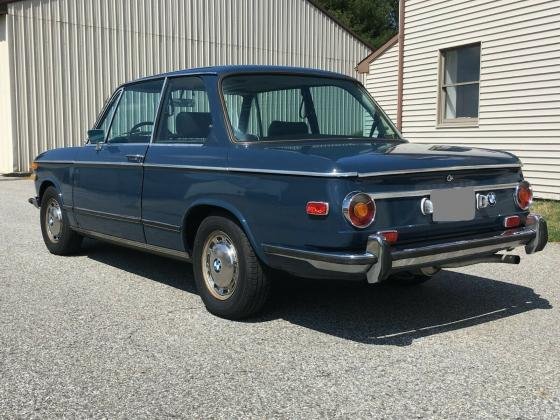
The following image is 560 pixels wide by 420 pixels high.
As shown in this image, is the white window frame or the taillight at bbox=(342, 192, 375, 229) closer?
the taillight at bbox=(342, 192, 375, 229)

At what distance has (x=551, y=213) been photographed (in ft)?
30.8

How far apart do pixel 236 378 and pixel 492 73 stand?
9.38 metres

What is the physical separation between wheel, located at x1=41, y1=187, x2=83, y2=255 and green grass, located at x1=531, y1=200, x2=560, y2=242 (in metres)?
5.40

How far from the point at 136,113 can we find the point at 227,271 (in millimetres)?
2039

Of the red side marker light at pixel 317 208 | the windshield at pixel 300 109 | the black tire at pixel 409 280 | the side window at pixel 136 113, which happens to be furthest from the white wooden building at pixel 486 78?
the red side marker light at pixel 317 208

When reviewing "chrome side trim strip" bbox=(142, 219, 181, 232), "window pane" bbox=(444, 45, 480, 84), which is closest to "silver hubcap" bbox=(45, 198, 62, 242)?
"chrome side trim strip" bbox=(142, 219, 181, 232)

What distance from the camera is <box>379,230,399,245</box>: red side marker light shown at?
3814 millimetres

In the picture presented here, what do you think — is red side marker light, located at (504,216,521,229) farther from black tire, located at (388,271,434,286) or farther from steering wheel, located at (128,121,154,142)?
steering wheel, located at (128,121,154,142)

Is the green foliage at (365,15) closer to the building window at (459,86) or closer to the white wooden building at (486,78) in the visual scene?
the white wooden building at (486,78)

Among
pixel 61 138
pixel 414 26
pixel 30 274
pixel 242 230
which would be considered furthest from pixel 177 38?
pixel 242 230

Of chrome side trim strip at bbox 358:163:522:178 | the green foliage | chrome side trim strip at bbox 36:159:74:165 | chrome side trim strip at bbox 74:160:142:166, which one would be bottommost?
chrome side trim strip at bbox 36:159:74:165

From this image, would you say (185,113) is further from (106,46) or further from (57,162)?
(106,46)

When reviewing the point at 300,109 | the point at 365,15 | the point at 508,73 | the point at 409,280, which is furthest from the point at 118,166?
the point at 365,15

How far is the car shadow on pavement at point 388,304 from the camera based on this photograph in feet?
14.4
